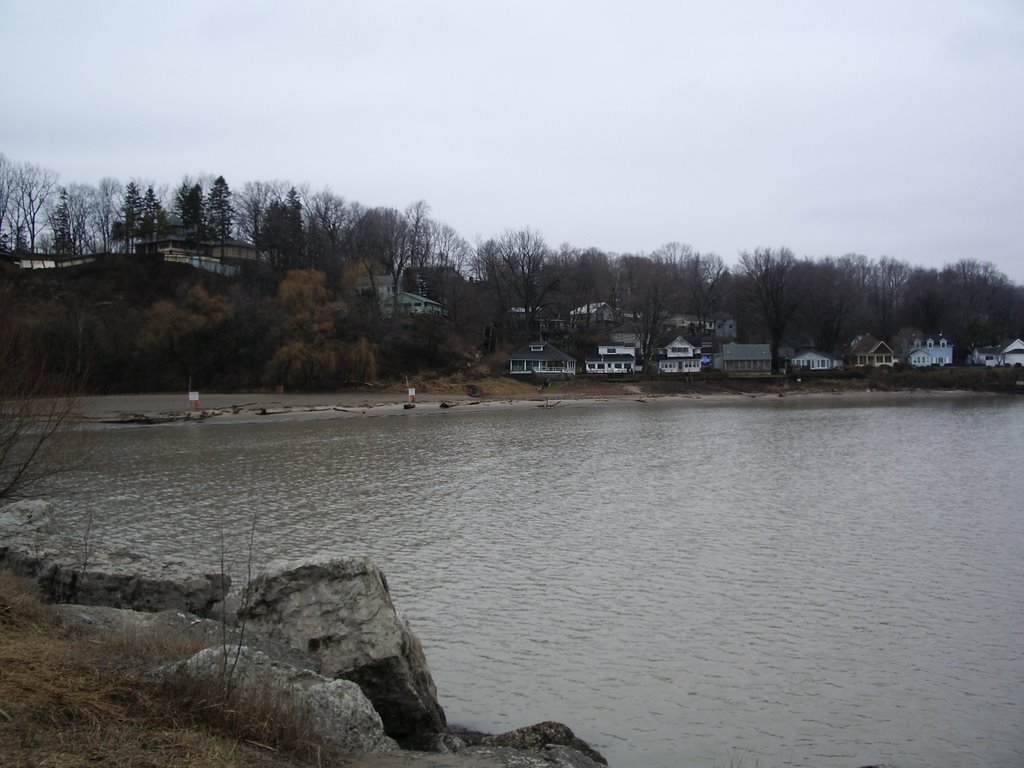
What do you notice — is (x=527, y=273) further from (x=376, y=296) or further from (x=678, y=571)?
(x=678, y=571)

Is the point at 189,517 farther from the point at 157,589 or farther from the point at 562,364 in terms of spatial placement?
the point at 562,364

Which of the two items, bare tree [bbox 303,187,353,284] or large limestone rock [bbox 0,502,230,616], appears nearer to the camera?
large limestone rock [bbox 0,502,230,616]

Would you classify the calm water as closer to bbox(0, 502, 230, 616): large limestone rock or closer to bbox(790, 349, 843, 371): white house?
bbox(0, 502, 230, 616): large limestone rock

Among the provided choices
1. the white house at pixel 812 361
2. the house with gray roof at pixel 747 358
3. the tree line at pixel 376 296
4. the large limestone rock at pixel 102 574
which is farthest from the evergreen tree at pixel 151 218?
the large limestone rock at pixel 102 574

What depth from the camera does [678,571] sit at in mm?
15188

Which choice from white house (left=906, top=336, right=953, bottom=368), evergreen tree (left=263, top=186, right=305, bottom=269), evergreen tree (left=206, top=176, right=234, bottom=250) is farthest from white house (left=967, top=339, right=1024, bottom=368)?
evergreen tree (left=206, top=176, right=234, bottom=250)

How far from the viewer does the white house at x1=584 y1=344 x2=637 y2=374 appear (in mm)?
91625

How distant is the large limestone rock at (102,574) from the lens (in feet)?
29.6

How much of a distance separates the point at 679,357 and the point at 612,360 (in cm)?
1069

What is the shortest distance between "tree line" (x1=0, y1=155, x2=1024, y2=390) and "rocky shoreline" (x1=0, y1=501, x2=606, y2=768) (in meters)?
64.9

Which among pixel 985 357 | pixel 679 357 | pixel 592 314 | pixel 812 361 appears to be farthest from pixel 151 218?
pixel 985 357

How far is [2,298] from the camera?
1627 centimetres

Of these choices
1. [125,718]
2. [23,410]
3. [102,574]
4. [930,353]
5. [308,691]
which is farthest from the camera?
[930,353]

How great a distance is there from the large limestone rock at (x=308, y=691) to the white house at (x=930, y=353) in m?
109
